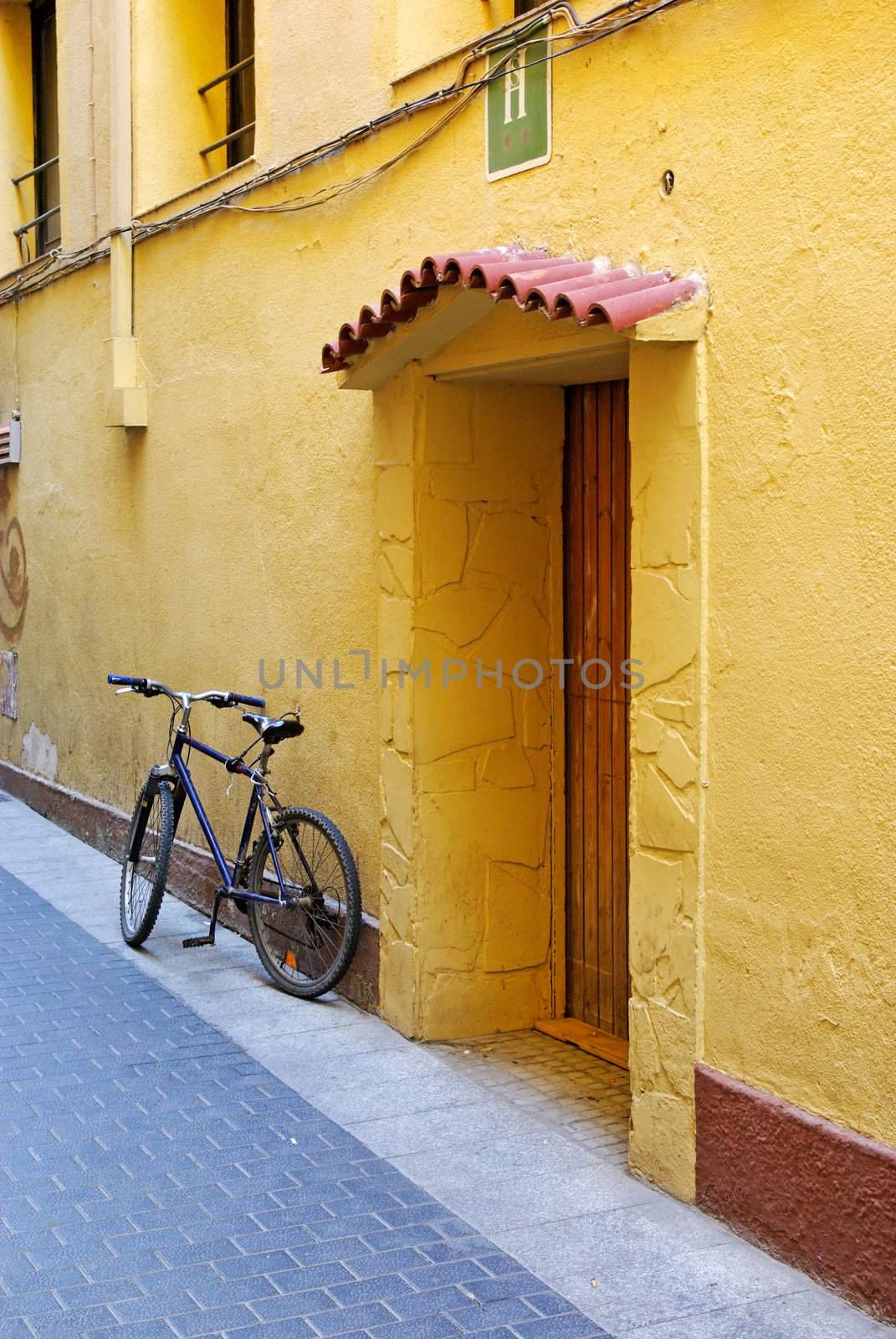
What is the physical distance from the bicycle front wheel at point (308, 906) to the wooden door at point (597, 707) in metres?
0.92

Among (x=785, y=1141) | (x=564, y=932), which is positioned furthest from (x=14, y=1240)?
(x=564, y=932)

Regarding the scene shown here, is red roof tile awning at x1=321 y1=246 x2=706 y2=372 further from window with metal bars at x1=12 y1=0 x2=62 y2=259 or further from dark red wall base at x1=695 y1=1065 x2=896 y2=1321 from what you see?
window with metal bars at x1=12 y1=0 x2=62 y2=259

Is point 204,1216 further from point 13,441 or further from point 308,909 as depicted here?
point 13,441

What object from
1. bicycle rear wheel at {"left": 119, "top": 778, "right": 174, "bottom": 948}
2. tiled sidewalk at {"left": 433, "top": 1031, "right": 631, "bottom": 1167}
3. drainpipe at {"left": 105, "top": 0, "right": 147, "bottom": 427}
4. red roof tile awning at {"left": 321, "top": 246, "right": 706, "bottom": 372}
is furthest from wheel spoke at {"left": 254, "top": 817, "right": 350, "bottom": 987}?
drainpipe at {"left": 105, "top": 0, "right": 147, "bottom": 427}

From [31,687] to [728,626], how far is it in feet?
25.8

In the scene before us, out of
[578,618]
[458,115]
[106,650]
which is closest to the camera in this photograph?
[458,115]

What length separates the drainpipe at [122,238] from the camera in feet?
29.1

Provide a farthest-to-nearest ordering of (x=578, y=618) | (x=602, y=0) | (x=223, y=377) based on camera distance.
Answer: (x=223, y=377) → (x=578, y=618) → (x=602, y=0)

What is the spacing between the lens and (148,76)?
29.0 feet

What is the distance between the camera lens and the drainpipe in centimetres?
888

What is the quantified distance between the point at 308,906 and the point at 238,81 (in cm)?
476

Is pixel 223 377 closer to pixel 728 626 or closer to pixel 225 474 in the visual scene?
pixel 225 474

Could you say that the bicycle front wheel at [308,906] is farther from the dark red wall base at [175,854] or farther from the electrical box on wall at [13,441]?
the electrical box on wall at [13,441]

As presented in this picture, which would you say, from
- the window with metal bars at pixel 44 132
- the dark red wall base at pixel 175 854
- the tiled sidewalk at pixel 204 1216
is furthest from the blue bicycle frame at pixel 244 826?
the window with metal bars at pixel 44 132
